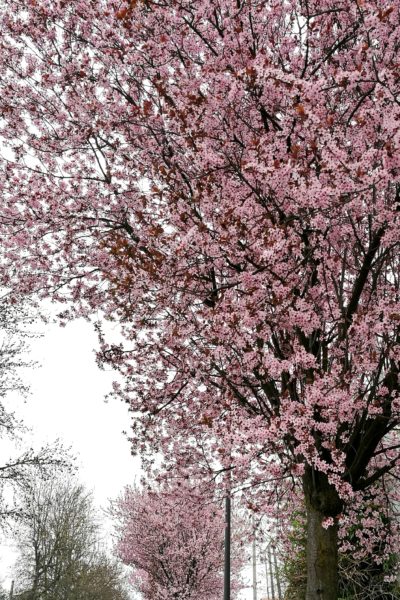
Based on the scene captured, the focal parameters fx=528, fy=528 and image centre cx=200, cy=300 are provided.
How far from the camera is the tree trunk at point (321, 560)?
5004 millimetres

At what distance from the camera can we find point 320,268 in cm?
550

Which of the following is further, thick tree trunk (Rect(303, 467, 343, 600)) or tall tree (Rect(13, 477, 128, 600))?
tall tree (Rect(13, 477, 128, 600))

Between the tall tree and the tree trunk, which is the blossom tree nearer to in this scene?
the tree trunk

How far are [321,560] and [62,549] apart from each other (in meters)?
20.1

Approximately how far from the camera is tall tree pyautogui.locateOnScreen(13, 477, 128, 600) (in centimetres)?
2131

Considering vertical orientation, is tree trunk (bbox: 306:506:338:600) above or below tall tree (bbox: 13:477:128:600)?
below

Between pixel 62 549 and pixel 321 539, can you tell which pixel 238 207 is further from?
pixel 62 549

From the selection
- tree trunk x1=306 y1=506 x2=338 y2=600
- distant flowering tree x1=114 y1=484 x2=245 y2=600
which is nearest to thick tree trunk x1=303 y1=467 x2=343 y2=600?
tree trunk x1=306 y1=506 x2=338 y2=600

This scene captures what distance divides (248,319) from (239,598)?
28.0 metres

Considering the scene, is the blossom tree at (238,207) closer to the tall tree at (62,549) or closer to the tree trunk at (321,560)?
the tree trunk at (321,560)

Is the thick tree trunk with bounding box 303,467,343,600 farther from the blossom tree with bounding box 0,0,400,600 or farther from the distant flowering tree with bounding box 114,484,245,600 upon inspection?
the distant flowering tree with bounding box 114,484,245,600

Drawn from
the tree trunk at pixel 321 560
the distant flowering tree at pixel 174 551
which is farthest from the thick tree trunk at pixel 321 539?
the distant flowering tree at pixel 174 551

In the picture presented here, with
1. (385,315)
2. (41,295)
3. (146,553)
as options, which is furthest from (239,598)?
(385,315)

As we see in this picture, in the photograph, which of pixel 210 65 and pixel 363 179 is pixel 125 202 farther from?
pixel 363 179
